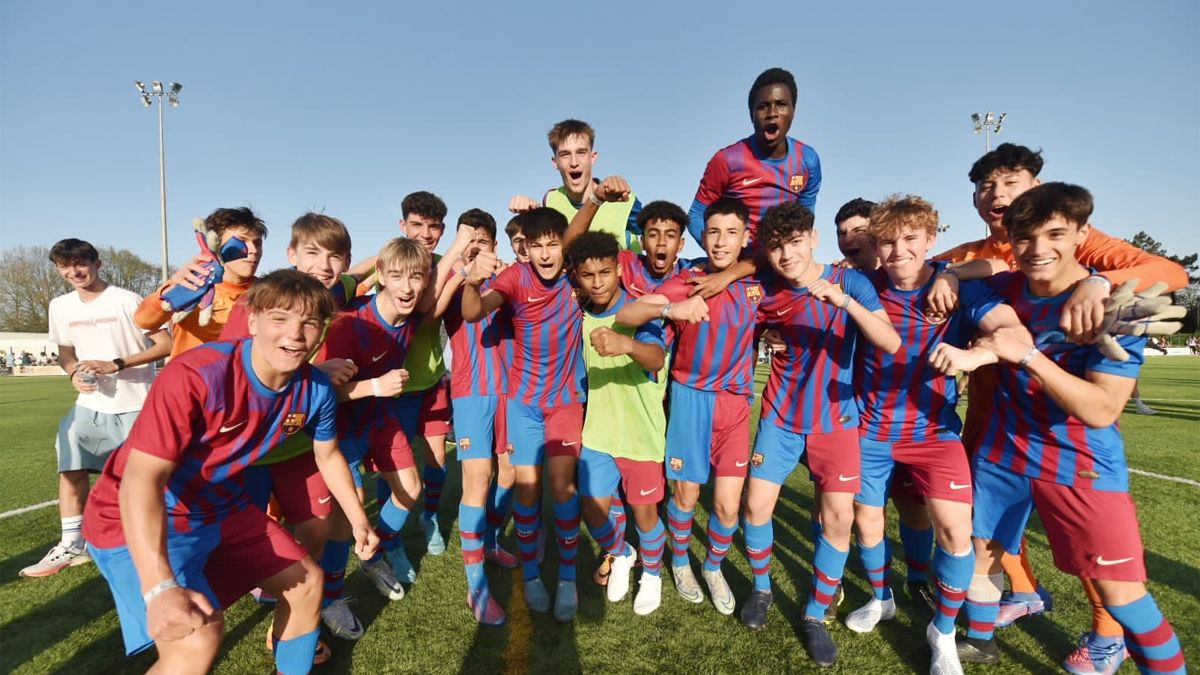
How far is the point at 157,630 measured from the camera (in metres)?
1.83

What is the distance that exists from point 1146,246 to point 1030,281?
95.3m

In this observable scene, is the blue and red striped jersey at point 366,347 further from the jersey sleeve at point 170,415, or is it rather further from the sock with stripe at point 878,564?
the sock with stripe at point 878,564

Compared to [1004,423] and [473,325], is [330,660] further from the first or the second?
[1004,423]

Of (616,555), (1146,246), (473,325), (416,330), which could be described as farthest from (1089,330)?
(1146,246)

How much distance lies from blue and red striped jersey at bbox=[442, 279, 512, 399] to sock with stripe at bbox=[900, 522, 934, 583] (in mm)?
2947

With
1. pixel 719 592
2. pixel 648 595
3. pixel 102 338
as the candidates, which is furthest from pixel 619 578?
pixel 102 338

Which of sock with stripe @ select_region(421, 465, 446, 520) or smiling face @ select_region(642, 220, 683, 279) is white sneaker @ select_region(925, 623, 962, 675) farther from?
sock with stripe @ select_region(421, 465, 446, 520)

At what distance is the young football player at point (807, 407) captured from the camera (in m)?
3.07

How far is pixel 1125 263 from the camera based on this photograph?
2672 millimetres

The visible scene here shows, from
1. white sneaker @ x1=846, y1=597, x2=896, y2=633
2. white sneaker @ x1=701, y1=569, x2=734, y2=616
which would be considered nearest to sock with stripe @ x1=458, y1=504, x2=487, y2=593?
white sneaker @ x1=701, y1=569, x2=734, y2=616

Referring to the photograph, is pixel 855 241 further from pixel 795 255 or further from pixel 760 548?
pixel 760 548

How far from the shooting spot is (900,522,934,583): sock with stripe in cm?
352

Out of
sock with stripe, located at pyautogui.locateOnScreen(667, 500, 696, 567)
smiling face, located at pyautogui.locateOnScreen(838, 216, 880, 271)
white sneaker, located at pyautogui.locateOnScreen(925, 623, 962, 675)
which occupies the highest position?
smiling face, located at pyautogui.locateOnScreen(838, 216, 880, 271)

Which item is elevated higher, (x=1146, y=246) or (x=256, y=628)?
(x=1146, y=246)
